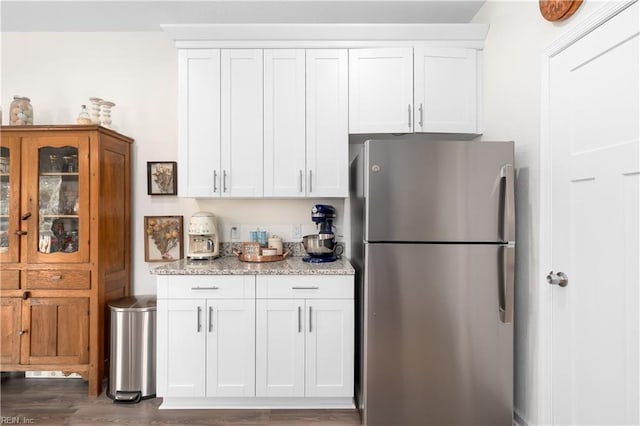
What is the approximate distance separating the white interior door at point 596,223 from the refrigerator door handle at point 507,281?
0.62 feet

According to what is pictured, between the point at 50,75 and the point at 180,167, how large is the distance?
1.52m

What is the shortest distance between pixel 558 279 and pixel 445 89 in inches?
56.4

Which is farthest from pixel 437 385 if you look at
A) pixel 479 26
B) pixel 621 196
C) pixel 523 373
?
pixel 479 26

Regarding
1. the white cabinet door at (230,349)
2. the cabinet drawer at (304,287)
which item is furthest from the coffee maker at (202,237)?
the cabinet drawer at (304,287)

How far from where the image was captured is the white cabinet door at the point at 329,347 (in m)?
2.16

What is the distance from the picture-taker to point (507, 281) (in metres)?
1.86

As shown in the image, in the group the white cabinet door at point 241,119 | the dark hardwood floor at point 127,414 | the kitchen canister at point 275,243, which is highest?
the white cabinet door at point 241,119

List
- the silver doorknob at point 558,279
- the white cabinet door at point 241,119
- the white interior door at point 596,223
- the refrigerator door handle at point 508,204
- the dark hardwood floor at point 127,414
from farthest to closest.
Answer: the white cabinet door at point 241,119, the dark hardwood floor at point 127,414, the refrigerator door handle at point 508,204, the silver doorknob at point 558,279, the white interior door at point 596,223

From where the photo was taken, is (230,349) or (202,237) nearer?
(230,349)

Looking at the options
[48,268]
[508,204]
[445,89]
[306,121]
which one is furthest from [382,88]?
[48,268]

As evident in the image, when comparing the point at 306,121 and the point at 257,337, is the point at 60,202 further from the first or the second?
the point at 306,121

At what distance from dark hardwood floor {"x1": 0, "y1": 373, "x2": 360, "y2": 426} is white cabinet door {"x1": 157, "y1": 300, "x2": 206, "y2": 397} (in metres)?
0.16

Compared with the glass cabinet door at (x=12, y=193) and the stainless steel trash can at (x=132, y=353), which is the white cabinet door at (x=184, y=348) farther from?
the glass cabinet door at (x=12, y=193)

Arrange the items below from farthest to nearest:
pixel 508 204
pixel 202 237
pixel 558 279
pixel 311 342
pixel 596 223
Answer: pixel 202 237
pixel 311 342
pixel 508 204
pixel 558 279
pixel 596 223
